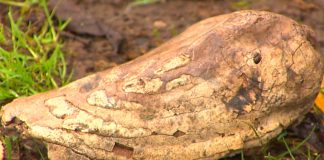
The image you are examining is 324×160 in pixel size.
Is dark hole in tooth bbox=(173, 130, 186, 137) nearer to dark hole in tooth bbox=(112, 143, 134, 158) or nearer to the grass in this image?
dark hole in tooth bbox=(112, 143, 134, 158)

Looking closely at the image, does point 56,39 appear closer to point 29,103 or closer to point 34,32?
point 34,32

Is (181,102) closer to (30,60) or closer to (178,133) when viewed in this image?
(178,133)

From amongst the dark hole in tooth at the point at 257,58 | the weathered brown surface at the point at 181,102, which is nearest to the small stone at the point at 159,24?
the weathered brown surface at the point at 181,102

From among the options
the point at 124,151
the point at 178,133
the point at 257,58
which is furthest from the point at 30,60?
the point at 257,58

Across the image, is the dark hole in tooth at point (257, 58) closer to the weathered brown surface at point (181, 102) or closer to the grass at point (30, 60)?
the weathered brown surface at point (181, 102)

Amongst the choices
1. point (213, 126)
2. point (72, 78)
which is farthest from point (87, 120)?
point (72, 78)
